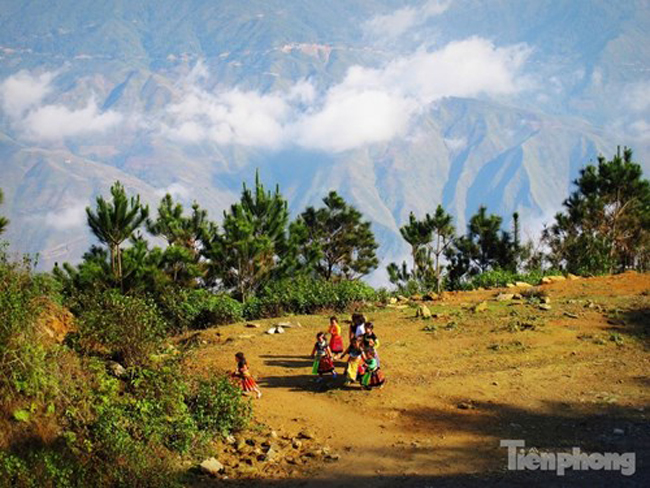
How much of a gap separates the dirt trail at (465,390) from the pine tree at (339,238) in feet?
78.1

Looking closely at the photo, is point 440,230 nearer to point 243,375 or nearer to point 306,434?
point 243,375

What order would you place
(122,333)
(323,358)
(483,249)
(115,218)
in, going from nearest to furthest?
1. (122,333)
2. (323,358)
3. (115,218)
4. (483,249)

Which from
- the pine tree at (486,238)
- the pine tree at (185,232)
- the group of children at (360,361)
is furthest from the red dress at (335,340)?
the pine tree at (486,238)

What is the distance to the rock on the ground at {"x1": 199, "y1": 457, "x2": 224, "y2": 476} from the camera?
9.55 meters

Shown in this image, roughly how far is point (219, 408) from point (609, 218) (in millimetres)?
31109

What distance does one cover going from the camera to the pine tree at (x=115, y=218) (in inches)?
938

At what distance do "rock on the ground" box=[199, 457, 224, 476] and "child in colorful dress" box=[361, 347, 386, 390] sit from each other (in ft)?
13.9

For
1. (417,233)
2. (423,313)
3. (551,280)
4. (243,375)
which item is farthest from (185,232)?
(243,375)

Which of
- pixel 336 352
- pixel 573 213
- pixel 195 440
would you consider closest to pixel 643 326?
pixel 336 352

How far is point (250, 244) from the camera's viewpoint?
30031mm

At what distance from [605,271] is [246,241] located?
17886 mm

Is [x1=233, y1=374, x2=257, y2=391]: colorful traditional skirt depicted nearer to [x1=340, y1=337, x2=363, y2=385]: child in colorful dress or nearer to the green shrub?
[x1=340, y1=337, x2=363, y2=385]: child in colorful dress

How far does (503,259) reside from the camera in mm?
38750

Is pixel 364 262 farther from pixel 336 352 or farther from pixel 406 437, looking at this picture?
pixel 406 437
